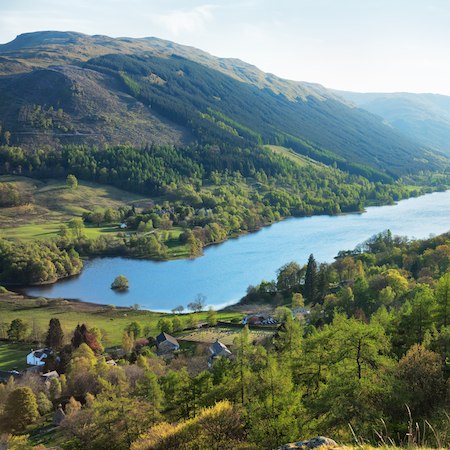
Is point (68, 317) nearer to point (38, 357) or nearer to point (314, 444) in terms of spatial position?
point (38, 357)

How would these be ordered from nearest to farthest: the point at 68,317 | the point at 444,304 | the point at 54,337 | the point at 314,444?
the point at 314,444 → the point at 444,304 → the point at 54,337 → the point at 68,317

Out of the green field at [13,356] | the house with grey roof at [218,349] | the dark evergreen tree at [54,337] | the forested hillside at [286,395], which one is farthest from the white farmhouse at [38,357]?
the house with grey roof at [218,349]

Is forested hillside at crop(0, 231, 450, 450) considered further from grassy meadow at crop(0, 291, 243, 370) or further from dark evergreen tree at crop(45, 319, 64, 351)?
grassy meadow at crop(0, 291, 243, 370)

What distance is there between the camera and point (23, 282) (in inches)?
4072

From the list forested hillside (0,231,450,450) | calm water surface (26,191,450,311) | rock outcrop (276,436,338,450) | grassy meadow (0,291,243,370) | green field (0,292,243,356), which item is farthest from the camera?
calm water surface (26,191,450,311)

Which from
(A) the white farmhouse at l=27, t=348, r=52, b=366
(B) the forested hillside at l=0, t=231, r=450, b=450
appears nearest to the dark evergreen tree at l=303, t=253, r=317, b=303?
(B) the forested hillside at l=0, t=231, r=450, b=450

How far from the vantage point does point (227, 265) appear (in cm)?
11100

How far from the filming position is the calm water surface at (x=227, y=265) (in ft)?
306

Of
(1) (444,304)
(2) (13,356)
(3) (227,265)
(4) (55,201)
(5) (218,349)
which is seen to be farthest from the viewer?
(4) (55,201)

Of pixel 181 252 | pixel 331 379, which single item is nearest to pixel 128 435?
pixel 331 379

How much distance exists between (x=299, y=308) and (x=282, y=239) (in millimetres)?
64227

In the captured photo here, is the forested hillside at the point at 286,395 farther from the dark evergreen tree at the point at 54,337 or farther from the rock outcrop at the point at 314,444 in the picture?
the dark evergreen tree at the point at 54,337

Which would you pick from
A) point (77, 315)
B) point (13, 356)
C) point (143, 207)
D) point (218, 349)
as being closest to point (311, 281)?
point (218, 349)

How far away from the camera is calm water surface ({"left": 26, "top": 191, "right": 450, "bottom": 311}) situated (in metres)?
93.2
